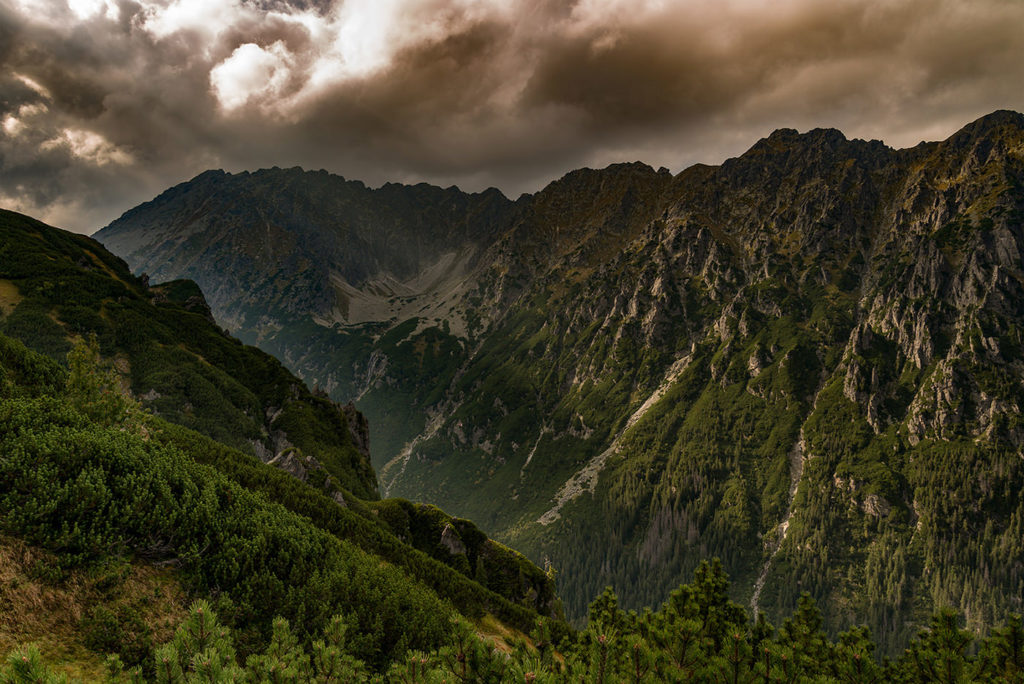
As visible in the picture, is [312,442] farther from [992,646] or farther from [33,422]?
[992,646]

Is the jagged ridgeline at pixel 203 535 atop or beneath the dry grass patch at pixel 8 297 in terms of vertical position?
beneath

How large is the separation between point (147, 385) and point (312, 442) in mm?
30091

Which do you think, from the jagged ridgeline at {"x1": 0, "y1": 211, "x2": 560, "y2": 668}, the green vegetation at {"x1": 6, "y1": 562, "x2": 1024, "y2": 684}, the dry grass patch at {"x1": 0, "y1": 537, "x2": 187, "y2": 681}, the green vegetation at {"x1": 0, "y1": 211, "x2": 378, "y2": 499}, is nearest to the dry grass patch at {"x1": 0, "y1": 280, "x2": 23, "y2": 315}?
the green vegetation at {"x1": 0, "y1": 211, "x2": 378, "y2": 499}

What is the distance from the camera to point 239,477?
3117 centimetres

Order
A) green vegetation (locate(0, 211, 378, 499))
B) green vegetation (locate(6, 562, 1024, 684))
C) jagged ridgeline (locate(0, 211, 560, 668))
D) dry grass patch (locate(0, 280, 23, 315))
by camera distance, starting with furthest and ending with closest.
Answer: dry grass patch (locate(0, 280, 23, 315)) < green vegetation (locate(0, 211, 378, 499)) < jagged ridgeline (locate(0, 211, 560, 668)) < green vegetation (locate(6, 562, 1024, 684))

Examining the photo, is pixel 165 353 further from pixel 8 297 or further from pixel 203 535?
pixel 203 535

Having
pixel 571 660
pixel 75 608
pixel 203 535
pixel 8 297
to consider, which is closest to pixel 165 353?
pixel 8 297

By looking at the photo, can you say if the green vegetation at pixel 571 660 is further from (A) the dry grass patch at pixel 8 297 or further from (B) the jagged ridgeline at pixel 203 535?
(A) the dry grass patch at pixel 8 297

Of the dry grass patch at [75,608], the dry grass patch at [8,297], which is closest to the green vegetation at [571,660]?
the dry grass patch at [75,608]

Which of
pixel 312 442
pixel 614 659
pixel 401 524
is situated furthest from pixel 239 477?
pixel 312 442

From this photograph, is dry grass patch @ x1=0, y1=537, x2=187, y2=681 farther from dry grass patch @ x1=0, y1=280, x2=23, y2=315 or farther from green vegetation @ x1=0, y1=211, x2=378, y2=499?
dry grass patch @ x1=0, y1=280, x2=23, y2=315

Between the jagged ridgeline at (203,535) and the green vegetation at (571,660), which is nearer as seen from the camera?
the green vegetation at (571,660)

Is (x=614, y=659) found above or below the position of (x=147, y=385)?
above

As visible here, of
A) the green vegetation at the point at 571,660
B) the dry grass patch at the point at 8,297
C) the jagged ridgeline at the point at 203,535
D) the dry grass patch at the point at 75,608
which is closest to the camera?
the green vegetation at the point at 571,660
